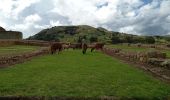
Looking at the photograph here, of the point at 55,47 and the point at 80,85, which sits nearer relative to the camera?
the point at 80,85

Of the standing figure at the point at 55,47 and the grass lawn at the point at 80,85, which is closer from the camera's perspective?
the grass lawn at the point at 80,85

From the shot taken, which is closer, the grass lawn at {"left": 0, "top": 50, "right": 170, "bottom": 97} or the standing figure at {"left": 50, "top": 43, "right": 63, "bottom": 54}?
the grass lawn at {"left": 0, "top": 50, "right": 170, "bottom": 97}

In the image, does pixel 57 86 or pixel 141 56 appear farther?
pixel 141 56

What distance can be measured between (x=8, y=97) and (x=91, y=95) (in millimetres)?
3056

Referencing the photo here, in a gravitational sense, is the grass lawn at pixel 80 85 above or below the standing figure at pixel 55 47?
below

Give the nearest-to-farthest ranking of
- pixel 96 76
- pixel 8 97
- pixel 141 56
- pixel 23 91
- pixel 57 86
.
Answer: pixel 8 97
pixel 23 91
pixel 57 86
pixel 96 76
pixel 141 56

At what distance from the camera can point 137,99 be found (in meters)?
14.0

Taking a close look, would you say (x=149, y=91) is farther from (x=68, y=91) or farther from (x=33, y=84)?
(x=33, y=84)

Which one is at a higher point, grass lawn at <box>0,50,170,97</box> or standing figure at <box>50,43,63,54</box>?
standing figure at <box>50,43,63,54</box>

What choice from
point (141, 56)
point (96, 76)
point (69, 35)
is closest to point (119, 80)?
point (96, 76)

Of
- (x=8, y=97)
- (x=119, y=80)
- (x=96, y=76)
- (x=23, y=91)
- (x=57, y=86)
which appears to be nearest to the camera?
(x=8, y=97)

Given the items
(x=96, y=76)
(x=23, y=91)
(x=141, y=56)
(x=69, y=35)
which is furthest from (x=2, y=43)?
(x=69, y=35)

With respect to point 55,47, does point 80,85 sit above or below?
below

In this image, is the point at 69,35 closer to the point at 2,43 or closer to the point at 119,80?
the point at 2,43
